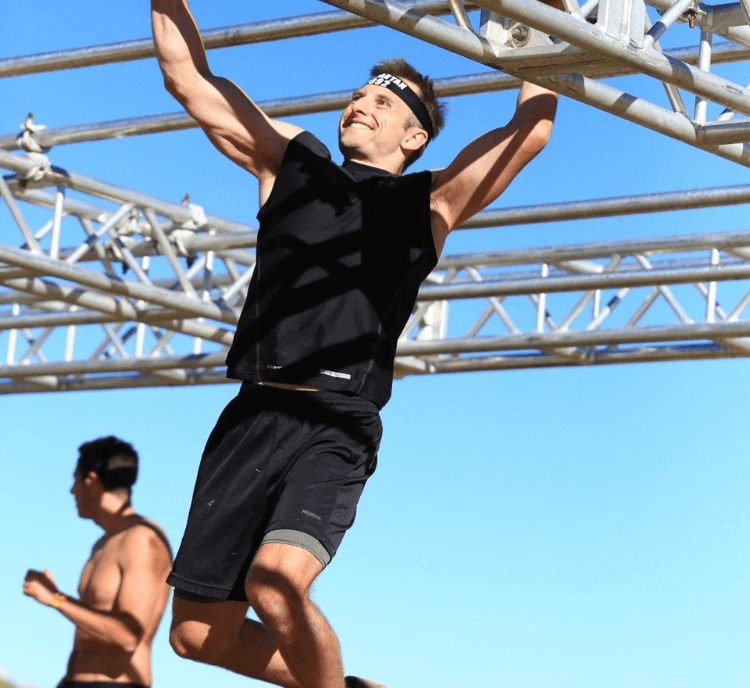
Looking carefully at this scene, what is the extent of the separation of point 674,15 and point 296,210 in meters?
1.74

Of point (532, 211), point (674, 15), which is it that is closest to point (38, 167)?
point (532, 211)

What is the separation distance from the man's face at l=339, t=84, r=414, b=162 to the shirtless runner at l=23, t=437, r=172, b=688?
2.02 metres

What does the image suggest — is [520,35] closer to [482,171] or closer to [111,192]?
[482,171]

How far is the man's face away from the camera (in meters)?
3.87

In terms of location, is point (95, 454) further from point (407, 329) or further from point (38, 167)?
point (407, 329)

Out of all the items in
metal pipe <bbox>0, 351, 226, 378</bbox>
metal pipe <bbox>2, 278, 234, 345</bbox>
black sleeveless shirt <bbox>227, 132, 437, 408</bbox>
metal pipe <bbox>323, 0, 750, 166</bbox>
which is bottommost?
black sleeveless shirt <bbox>227, 132, 437, 408</bbox>

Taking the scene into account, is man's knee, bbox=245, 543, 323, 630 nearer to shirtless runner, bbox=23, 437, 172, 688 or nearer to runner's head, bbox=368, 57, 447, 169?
runner's head, bbox=368, 57, 447, 169

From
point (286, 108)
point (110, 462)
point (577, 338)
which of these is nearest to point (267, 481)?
point (110, 462)

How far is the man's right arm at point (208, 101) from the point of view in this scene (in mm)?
3920

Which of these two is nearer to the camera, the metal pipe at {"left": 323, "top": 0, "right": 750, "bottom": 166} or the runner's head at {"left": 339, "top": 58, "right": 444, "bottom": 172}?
the runner's head at {"left": 339, "top": 58, "right": 444, "bottom": 172}

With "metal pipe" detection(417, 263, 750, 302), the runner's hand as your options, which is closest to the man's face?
the runner's hand

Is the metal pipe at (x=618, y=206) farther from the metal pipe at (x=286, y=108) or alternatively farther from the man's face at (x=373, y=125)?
the man's face at (x=373, y=125)

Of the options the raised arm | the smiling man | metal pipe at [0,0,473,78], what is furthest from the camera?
metal pipe at [0,0,473,78]

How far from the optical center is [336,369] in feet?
11.8
